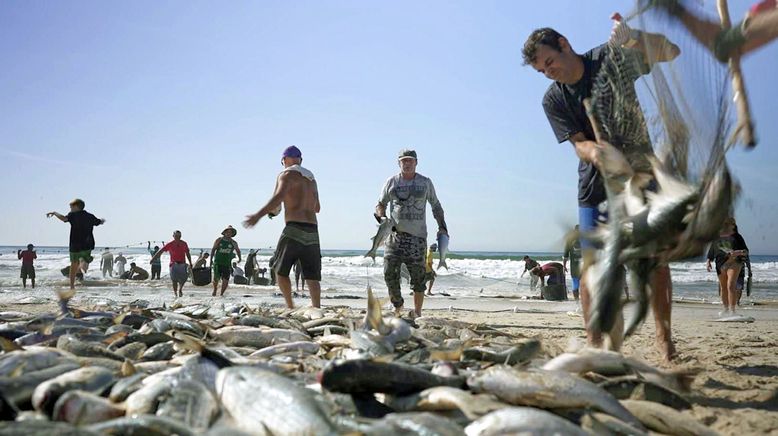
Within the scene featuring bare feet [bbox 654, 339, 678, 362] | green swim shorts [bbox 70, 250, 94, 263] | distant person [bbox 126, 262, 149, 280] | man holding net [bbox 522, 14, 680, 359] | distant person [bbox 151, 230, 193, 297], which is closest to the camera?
man holding net [bbox 522, 14, 680, 359]

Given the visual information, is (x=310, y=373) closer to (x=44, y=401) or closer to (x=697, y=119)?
(x=44, y=401)

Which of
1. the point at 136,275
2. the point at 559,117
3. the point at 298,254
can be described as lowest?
the point at 136,275

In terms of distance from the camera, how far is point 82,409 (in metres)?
2.43

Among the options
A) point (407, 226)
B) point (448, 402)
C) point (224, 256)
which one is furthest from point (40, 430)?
point (224, 256)

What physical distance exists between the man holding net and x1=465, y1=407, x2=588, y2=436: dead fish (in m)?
1.40

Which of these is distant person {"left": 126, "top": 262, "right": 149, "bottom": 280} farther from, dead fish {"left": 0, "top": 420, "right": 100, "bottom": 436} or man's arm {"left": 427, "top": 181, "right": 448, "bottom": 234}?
dead fish {"left": 0, "top": 420, "right": 100, "bottom": 436}

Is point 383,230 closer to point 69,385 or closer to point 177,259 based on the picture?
point 69,385

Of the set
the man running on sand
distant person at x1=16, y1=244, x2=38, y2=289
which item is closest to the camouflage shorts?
the man running on sand

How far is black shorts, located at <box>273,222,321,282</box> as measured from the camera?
7.55 metres

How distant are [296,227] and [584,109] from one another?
458cm

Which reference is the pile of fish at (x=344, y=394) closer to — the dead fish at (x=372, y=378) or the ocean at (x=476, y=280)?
the dead fish at (x=372, y=378)

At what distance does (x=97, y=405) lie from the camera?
249 centimetres

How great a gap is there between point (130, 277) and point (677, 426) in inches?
1062

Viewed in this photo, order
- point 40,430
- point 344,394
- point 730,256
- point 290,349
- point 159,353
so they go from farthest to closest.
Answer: point 730,256
point 290,349
point 159,353
point 344,394
point 40,430
